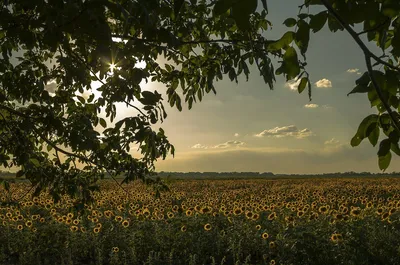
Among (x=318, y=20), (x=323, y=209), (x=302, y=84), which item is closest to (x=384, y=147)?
(x=302, y=84)

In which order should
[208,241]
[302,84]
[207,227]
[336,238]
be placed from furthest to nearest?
[207,227]
[208,241]
[336,238]
[302,84]

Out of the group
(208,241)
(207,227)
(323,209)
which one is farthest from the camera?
(323,209)

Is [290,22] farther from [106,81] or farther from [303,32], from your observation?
[106,81]

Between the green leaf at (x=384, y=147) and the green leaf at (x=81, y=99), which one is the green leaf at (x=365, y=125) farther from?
the green leaf at (x=81, y=99)

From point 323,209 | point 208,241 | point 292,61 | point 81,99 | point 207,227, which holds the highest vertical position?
point 81,99

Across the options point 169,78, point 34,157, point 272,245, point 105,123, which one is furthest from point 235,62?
point 272,245

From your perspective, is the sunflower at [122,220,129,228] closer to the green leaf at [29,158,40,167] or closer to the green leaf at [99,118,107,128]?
the green leaf at [99,118,107,128]

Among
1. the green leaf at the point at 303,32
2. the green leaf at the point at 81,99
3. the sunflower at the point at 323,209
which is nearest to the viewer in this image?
the green leaf at the point at 303,32

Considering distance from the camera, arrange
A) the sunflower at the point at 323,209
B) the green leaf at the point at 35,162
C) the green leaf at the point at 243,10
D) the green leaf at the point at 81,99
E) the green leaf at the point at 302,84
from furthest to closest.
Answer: the sunflower at the point at 323,209 < the green leaf at the point at 81,99 < the green leaf at the point at 35,162 < the green leaf at the point at 302,84 < the green leaf at the point at 243,10

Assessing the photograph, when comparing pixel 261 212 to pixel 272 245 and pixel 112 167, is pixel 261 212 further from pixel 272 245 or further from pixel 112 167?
pixel 112 167

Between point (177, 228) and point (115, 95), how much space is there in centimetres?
559

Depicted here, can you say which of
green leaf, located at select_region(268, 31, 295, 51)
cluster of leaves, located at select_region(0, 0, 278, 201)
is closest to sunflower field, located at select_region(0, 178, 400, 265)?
cluster of leaves, located at select_region(0, 0, 278, 201)

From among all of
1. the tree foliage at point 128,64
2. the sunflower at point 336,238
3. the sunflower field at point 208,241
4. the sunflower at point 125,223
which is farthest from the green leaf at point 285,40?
the sunflower at point 125,223

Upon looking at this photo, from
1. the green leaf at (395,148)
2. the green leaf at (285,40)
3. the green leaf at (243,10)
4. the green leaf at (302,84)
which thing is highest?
the green leaf at (285,40)
